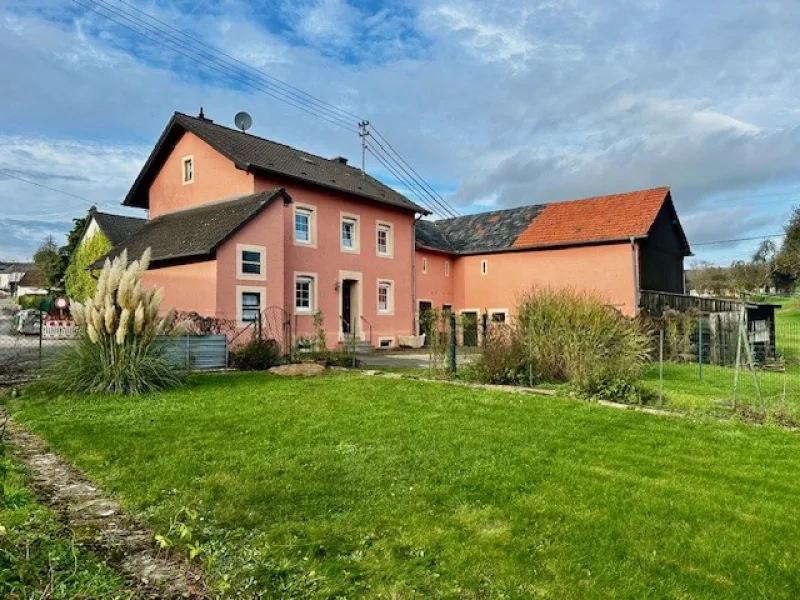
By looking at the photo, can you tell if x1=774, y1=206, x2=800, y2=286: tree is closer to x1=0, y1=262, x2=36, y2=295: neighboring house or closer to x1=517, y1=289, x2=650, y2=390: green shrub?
x1=517, y1=289, x2=650, y2=390: green shrub

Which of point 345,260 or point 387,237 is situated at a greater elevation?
point 387,237

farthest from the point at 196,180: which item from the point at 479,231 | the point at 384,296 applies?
the point at 479,231

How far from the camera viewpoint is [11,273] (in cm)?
8762

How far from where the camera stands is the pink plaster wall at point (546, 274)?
23516mm

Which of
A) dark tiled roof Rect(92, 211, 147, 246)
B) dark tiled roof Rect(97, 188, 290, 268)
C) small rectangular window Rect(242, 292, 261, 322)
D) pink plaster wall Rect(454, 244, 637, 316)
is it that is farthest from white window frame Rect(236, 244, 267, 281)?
dark tiled roof Rect(92, 211, 147, 246)

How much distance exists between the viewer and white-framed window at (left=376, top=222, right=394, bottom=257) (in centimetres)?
2372

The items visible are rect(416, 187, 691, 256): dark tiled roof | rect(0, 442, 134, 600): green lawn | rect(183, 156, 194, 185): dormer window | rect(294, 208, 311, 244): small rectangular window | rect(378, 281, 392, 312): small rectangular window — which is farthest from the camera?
rect(416, 187, 691, 256): dark tiled roof

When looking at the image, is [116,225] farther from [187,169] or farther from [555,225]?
[555,225]

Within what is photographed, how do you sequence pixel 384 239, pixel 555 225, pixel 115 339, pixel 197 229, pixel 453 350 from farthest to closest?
pixel 555 225 → pixel 384 239 → pixel 197 229 → pixel 453 350 → pixel 115 339

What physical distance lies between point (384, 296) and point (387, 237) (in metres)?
2.54

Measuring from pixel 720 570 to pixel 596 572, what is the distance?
2.29 ft

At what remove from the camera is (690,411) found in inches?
317

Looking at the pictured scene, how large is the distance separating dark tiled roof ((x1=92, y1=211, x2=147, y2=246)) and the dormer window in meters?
8.53

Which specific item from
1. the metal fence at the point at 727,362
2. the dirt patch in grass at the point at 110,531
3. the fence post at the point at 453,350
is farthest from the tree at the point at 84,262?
the metal fence at the point at 727,362
